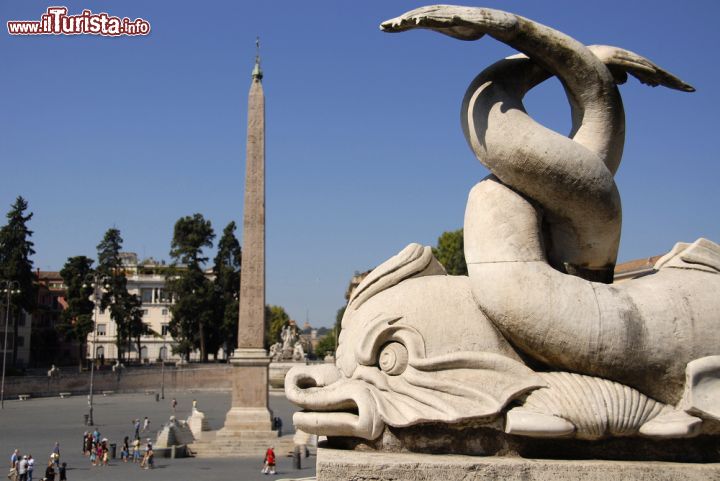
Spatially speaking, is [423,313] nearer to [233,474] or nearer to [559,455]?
[559,455]

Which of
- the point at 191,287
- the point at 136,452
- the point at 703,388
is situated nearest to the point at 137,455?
the point at 136,452

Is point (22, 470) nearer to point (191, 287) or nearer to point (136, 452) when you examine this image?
point (136, 452)

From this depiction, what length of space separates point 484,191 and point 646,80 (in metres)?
1.59

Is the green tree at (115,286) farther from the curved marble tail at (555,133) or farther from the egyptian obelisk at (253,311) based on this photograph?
the curved marble tail at (555,133)

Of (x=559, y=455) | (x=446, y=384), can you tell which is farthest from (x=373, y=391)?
(x=559, y=455)

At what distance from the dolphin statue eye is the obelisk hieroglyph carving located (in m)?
19.4

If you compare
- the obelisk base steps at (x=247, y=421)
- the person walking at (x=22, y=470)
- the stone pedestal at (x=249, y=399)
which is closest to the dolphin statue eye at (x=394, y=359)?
the person walking at (x=22, y=470)

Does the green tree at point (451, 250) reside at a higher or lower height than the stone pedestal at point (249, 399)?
higher

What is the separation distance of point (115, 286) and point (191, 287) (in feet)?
22.7

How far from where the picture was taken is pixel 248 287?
2384 centimetres

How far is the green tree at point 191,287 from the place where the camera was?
2136 inches

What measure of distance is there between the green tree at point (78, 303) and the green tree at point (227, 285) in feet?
29.3

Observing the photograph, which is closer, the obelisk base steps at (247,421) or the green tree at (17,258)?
the obelisk base steps at (247,421)

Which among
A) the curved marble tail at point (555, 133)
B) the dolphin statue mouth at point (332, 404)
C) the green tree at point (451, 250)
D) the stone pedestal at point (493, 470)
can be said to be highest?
the green tree at point (451, 250)
